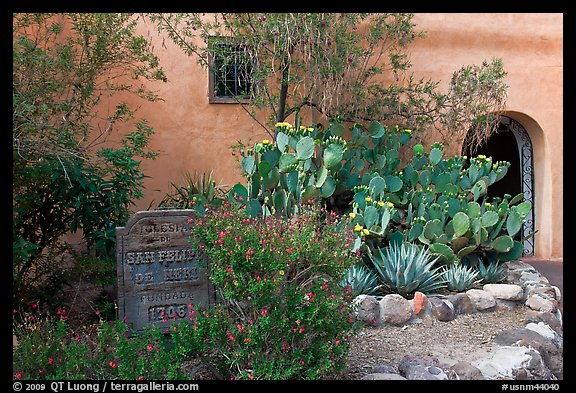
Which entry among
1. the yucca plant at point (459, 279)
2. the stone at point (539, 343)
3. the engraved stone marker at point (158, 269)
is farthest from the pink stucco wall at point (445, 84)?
the stone at point (539, 343)

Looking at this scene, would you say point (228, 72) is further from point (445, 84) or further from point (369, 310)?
point (369, 310)

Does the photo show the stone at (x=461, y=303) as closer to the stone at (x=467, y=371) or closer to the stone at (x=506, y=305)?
the stone at (x=506, y=305)

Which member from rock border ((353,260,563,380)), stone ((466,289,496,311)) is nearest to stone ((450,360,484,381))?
rock border ((353,260,563,380))

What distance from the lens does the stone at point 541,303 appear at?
6293 mm

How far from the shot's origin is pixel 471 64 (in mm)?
9852

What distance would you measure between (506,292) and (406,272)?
3.81ft

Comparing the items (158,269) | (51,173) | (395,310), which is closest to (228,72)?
(51,173)

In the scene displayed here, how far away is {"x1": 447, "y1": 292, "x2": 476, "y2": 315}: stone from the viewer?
6.16m

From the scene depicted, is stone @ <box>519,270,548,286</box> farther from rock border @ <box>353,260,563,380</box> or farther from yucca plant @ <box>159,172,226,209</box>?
yucca plant @ <box>159,172,226,209</box>

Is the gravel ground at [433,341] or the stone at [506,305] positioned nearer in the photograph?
the gravel ground at [433,341]

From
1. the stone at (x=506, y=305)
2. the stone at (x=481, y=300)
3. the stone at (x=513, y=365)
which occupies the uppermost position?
the stone at (x=481, y=300)

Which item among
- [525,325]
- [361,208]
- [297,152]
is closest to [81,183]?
[297,152]

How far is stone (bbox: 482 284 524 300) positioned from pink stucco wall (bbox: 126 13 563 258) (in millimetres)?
4332

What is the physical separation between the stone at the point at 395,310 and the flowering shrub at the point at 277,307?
133 cm
